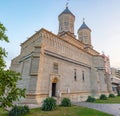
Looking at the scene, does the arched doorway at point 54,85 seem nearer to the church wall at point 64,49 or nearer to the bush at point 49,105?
the church wall at point 64,49

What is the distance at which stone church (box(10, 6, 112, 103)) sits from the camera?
16.8m

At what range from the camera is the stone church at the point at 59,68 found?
1675 cm

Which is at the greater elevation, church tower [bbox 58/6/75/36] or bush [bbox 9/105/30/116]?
church tower [bbox 58/6/75/36]

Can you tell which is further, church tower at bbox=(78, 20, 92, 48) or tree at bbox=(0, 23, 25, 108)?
church tower at bbox=(78, 20, 92, 48)

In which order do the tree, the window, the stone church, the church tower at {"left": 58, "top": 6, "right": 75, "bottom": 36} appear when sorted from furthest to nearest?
the church tower at {"left": 58, "top": 6, "right": 75, "bottom": 36} → the window → the stone church → the tree

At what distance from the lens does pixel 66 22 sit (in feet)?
99.5

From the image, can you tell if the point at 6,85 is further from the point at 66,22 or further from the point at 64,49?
the point at 66,22

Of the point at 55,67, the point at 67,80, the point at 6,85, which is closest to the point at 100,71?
the point at 67,80

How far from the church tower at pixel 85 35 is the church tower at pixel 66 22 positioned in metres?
6.33

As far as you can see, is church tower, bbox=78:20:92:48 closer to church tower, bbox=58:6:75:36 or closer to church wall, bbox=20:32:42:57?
church tower, bbox=58:6:75:36

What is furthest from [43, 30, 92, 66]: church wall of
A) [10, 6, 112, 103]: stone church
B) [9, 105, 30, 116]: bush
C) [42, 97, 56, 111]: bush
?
[9, 105, 30, 116]: bush

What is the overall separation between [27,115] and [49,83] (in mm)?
6881

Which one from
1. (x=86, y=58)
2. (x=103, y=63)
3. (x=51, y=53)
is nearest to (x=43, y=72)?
(x=51, y=53)

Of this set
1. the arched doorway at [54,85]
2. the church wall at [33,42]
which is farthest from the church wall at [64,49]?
the arched doorway at [54,85]
